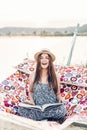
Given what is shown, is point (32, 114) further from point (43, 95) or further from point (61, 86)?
point (61, 86)

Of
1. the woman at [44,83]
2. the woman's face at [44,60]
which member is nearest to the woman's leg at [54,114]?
the woman at [44,83]

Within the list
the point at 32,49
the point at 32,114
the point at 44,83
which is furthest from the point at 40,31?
the point at 32,114

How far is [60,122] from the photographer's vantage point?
Result: 1.83 metres

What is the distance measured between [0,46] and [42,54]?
35cm

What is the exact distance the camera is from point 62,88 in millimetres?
1931

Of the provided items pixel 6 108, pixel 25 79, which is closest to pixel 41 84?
pixel 25 79

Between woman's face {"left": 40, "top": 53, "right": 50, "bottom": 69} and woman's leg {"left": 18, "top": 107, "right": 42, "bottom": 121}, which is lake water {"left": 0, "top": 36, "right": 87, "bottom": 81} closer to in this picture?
woman's face {"left": 40, "top": 53, "right": 50, "bottom": 69}

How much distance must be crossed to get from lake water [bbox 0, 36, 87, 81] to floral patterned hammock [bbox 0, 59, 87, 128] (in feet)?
0.21

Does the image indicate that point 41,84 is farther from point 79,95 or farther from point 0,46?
point 0,46

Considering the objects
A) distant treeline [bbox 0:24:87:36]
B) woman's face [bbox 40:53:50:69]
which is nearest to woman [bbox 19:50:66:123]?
woman's face [bbox 40:53:50:69]

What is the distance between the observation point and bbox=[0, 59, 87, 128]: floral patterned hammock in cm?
186

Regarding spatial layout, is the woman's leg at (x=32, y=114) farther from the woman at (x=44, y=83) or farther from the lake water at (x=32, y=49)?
the lake water at (x=32, y=49)

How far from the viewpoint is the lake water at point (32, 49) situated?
1982mm

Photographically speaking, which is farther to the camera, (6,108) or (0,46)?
(0,46)
